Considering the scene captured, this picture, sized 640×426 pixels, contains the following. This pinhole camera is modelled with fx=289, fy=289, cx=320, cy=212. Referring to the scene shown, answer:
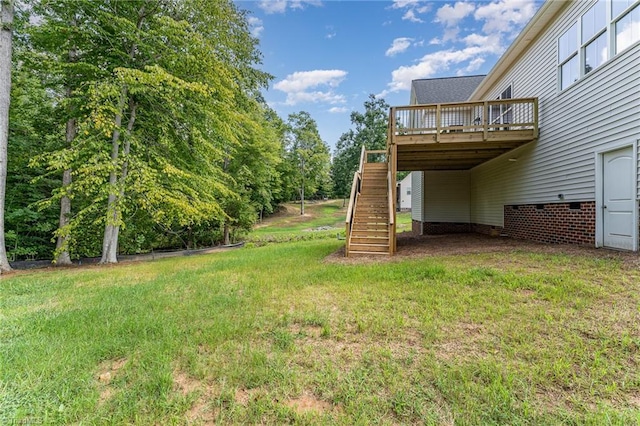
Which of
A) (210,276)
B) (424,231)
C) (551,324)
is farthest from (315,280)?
(424,231)

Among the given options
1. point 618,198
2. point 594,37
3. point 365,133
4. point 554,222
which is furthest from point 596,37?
point 365,133

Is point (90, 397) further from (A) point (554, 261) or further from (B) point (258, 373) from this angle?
(A) point (554, 261)

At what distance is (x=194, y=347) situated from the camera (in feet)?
9.26

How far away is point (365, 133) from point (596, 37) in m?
30.7

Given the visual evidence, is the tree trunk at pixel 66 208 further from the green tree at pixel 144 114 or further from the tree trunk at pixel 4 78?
the tree trunk at pixel 4 78

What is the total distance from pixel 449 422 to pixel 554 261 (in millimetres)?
4865

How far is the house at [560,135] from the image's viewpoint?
5477 millimetres

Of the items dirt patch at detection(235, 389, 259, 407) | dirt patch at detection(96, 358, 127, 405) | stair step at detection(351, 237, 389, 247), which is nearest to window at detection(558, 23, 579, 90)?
stair step at detection(351, 237, 389, 247)

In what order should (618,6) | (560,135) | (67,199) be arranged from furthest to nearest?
(67,199) < (560,135) < (618,6)

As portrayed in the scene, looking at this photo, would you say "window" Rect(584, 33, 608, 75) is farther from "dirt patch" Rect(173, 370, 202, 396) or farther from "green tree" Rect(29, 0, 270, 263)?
"green tree" Rect(29, 0, 270, 263)

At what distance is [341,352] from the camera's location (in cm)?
271

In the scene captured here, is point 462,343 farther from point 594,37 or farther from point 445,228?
point 445,228

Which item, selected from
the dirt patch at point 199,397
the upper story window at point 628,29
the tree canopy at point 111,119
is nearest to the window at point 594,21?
the upper story window at point 628,29

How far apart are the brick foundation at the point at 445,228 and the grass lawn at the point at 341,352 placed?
9154 millimetres
